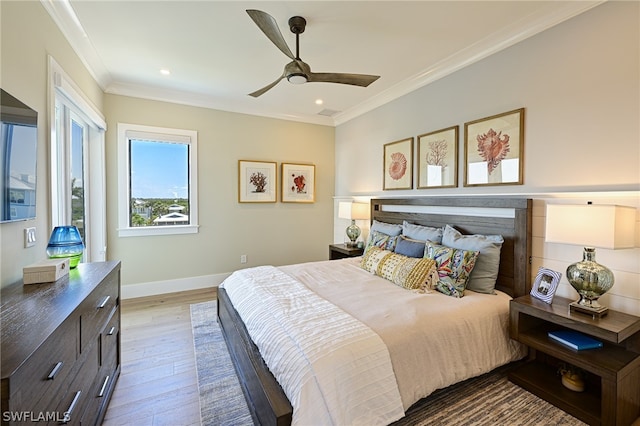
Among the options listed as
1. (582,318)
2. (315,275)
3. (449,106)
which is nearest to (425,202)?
(449,106)

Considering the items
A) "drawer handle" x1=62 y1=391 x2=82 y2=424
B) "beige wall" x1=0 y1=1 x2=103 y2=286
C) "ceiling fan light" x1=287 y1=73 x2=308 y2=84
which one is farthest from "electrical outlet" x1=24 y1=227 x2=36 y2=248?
"ceiling fan light" x1=287 y1=73 x2=308 y2=84

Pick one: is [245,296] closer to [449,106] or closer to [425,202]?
[425,202]

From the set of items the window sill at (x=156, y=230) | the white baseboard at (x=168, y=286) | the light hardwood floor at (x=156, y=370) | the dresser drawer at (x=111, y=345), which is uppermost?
the window sill at (x=156, y=230)

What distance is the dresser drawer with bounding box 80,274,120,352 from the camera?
1422mm

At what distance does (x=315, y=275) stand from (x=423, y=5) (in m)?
2.45

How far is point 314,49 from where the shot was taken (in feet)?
9.16

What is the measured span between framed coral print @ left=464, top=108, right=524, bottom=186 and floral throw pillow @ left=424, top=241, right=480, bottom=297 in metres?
0.83

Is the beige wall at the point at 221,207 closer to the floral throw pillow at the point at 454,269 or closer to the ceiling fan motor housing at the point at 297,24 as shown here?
the ceiling fan motor housing at the point at 297,24

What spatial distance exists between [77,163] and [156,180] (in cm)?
99

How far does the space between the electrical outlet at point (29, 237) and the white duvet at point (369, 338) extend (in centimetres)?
142

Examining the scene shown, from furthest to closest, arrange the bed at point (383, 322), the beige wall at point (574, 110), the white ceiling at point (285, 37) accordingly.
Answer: the white ceiling at point (285, 37) → the beige wall at point (574, 110) → the bed at point (383, 322)

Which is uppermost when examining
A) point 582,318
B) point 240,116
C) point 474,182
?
point 240,116

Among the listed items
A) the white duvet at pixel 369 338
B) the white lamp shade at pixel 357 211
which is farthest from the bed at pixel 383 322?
the white lamp shade at pixel 357 211

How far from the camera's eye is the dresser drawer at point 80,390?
1191 millimetres
